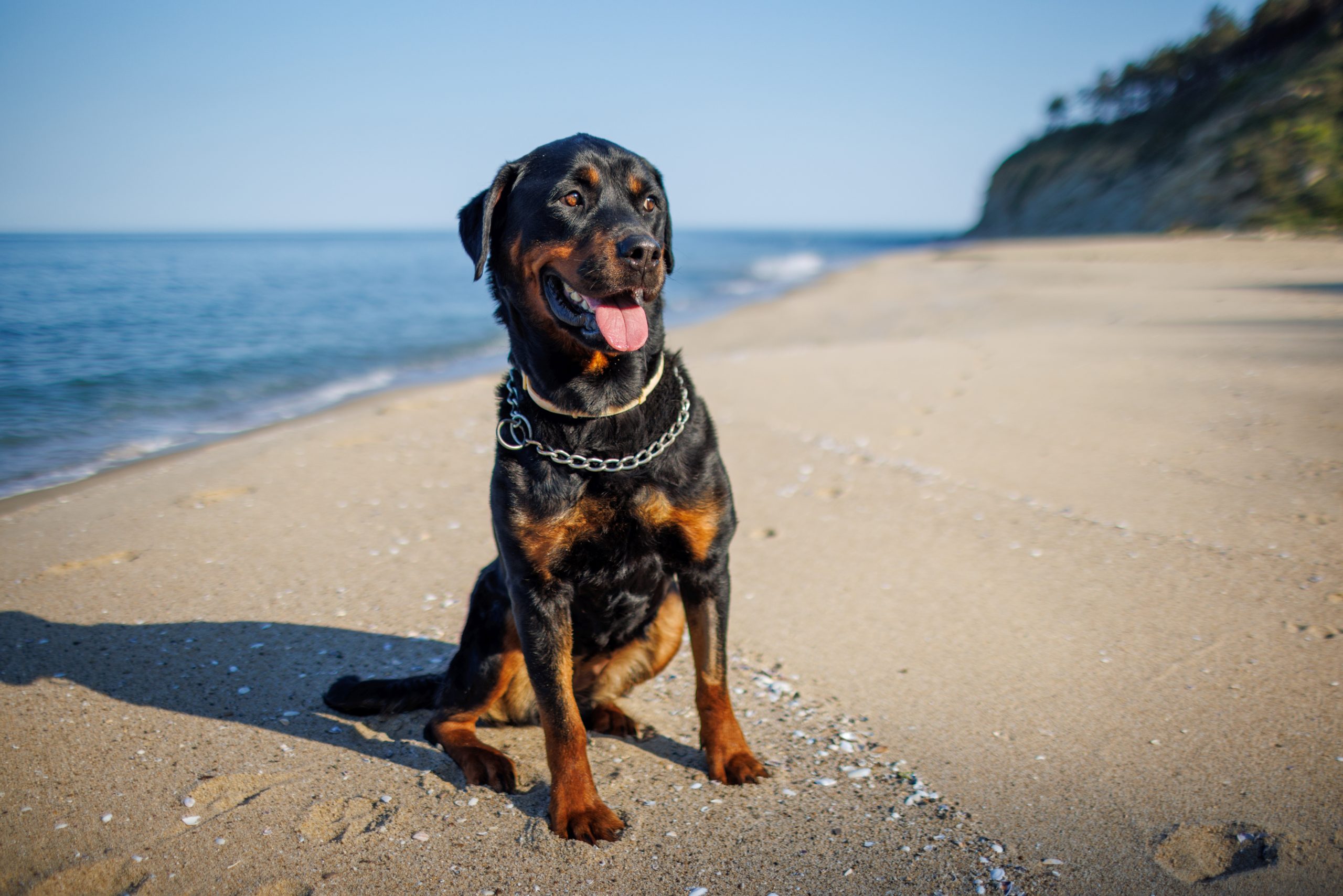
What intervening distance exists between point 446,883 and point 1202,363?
7.76 meters

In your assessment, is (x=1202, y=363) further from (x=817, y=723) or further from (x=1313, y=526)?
(x=817, y=723)

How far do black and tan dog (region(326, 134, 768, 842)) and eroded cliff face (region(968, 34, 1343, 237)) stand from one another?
2138 cm

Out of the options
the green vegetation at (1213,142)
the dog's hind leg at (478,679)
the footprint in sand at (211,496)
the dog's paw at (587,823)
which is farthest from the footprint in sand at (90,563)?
the green vegetation at (1213,142)

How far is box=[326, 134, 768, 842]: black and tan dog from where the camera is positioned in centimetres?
231

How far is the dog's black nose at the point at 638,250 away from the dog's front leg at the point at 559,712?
99cm

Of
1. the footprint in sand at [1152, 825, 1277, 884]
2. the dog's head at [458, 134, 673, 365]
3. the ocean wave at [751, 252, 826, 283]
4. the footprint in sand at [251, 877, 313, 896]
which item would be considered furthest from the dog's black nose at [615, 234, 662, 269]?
the ocean wave at [751, 252, 826, 283]

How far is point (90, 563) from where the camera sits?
4.23 m

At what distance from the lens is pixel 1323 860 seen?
199cm

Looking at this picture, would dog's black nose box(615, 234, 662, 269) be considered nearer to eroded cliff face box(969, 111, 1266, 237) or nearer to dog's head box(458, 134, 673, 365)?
dog's head box(458, 134, 673, 365)

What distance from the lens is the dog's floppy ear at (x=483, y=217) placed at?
2.58 meters

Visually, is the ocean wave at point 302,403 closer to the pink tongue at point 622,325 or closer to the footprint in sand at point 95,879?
the footprint in sand at point 95,879

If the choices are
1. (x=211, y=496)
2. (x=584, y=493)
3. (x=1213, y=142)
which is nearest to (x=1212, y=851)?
(x=584, y=493)

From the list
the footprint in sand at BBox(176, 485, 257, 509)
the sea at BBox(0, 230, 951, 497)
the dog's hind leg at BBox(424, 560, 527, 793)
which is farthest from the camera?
the sea at BBox(0, 230, 951, 497)

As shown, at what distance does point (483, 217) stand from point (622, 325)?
0.64 metres
